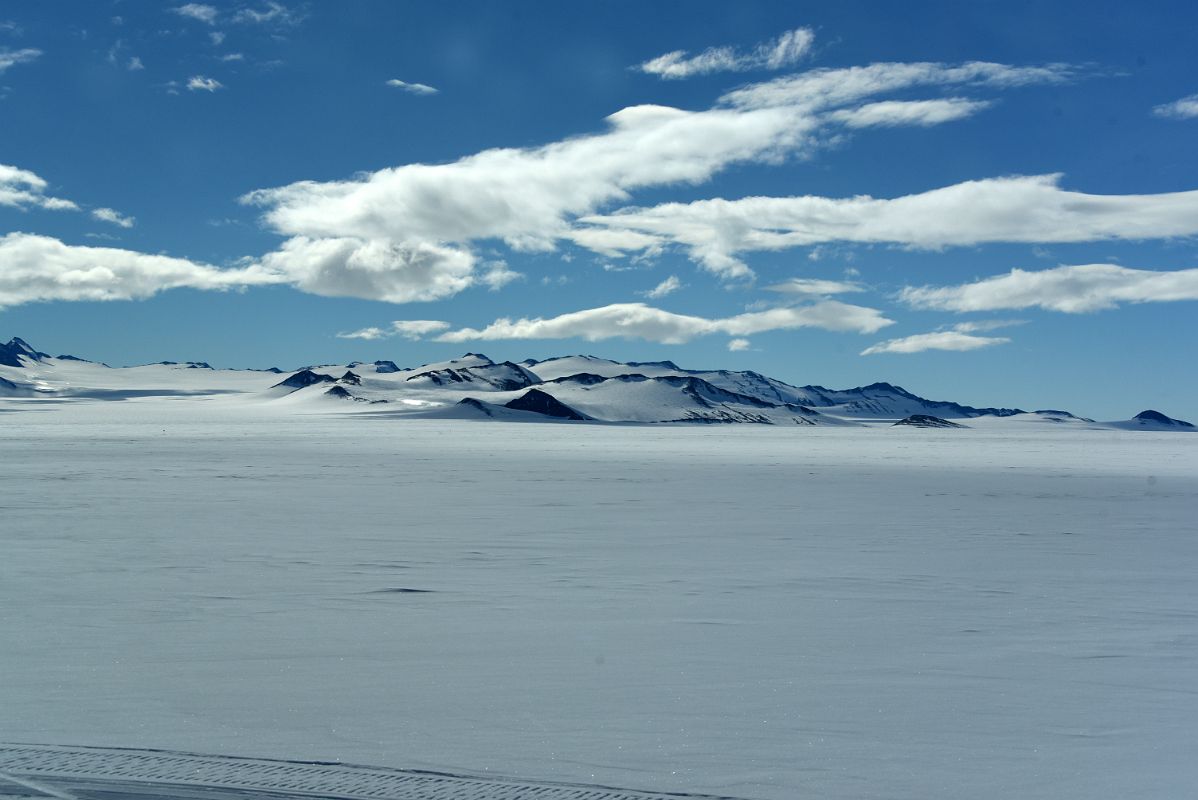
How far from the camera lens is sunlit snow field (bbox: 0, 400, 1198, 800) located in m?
5.61

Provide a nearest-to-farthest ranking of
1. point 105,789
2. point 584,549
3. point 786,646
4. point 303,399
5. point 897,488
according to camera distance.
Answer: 1. point 105,789
2. point 786,646
3. point 584,549
4. point 897,488
5. point 303,399

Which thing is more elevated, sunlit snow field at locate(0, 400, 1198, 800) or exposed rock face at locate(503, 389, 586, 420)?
exposed rock face at locate(503, 389, 586, 420)

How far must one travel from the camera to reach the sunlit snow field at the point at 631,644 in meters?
5.61

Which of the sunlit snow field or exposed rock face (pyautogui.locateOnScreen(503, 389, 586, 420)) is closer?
the sunlit snow field

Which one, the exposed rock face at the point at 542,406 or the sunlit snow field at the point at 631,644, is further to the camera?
the exposed rock face at the point at 542,406

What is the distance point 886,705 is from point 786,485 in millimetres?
19740

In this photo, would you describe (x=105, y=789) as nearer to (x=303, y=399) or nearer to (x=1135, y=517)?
(x=1135, y=517)

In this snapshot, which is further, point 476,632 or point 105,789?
point 476,632

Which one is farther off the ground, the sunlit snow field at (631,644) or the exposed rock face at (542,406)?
the exposed rock face at (542,406)

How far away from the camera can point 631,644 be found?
26.4 feet

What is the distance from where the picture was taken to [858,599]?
9977 millimetres

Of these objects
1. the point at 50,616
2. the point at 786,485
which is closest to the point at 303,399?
the point at 786,485

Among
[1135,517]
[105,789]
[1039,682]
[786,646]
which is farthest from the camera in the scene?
[1135,517]

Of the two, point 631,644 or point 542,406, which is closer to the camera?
point 631,644
